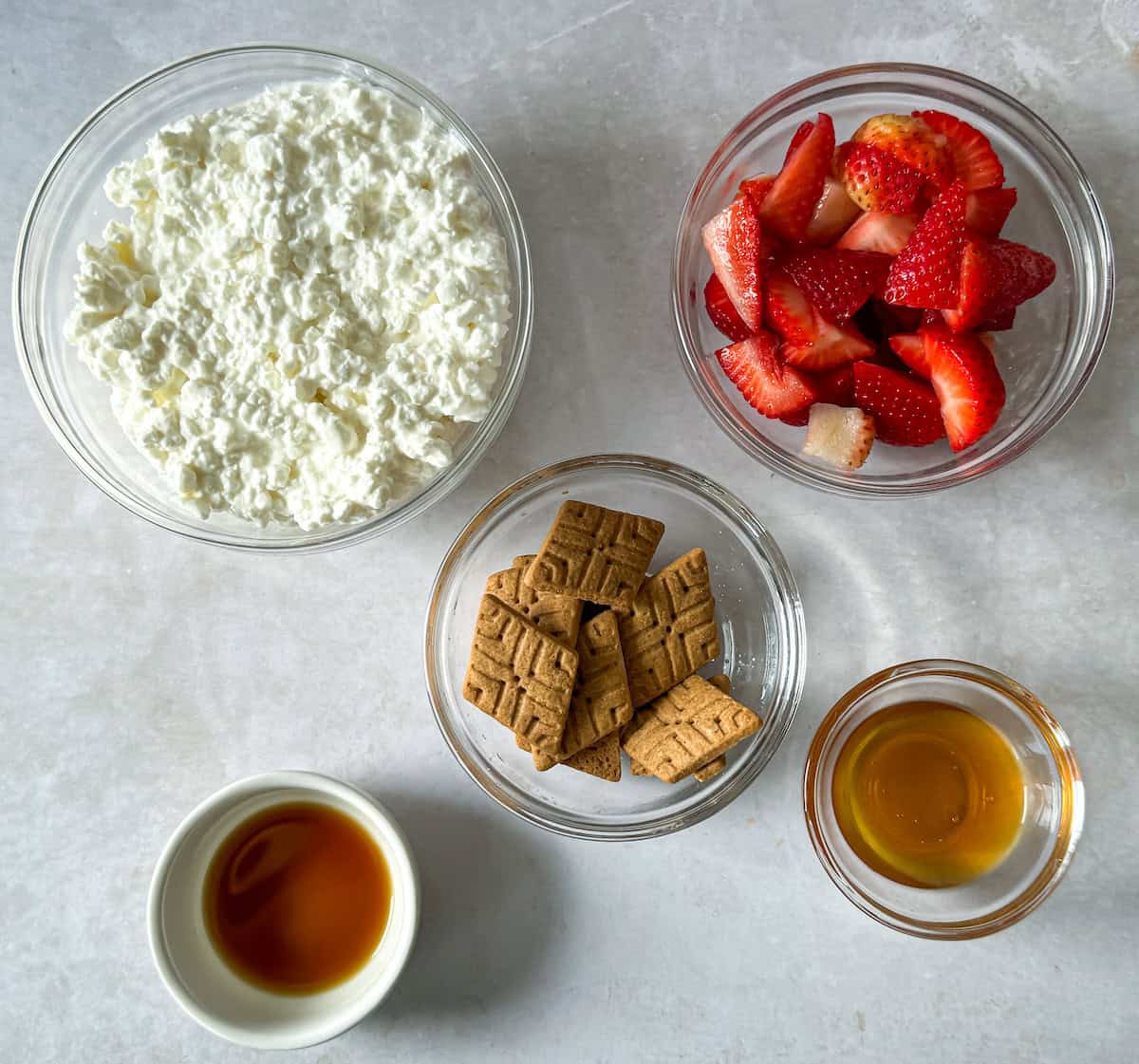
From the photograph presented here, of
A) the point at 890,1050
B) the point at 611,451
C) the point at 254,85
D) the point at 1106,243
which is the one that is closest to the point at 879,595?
the point at 611,451

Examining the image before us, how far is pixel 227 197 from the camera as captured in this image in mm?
1158

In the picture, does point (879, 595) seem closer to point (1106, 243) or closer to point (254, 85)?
point (1106, 243)

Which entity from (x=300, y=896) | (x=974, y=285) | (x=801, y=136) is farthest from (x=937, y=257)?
(x=300, y=896)

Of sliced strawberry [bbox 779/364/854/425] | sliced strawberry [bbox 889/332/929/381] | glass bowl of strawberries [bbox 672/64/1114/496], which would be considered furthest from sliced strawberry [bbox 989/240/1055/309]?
sliced strawberry [bbox 779/364/854/425]

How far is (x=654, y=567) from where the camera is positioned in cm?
143

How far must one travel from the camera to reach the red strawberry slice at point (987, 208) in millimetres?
1224

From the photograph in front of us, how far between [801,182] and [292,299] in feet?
2.39

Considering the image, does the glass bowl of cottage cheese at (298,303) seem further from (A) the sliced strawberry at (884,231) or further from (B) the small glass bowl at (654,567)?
(A) the sliced strawberry at (884,231)

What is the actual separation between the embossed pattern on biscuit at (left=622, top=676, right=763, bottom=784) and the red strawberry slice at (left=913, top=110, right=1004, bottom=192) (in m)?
0.82

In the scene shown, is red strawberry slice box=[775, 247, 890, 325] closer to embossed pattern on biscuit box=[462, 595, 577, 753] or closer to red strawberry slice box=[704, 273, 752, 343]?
red strawberry slice box=[704, 273, 752, 343]

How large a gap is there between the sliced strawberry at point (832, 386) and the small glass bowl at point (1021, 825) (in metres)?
0.41

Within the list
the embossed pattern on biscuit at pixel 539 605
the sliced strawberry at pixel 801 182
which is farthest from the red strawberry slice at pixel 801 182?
the embossed pattern on biscuit at pixel 539 605

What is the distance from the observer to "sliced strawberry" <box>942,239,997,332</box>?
1.16 m

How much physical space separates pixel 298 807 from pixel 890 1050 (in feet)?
3.46
